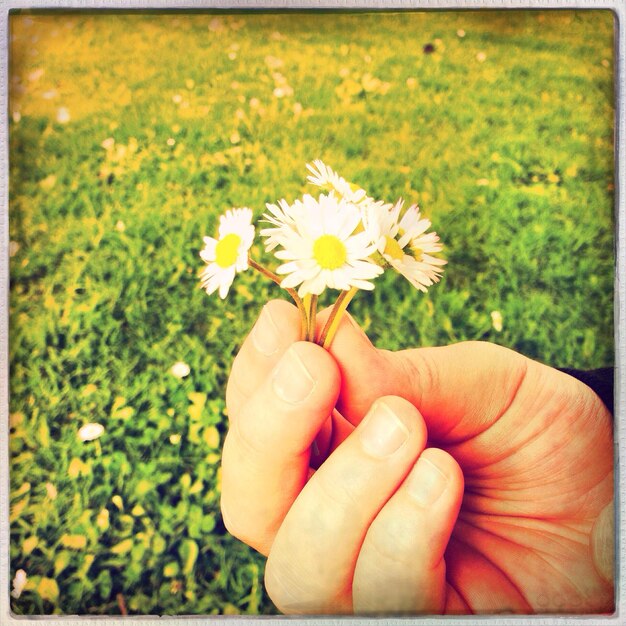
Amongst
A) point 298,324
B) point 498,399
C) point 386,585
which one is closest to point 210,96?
point 298,324

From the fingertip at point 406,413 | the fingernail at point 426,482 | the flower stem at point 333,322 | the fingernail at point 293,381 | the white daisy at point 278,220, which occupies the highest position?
the white daisy at point 278,220

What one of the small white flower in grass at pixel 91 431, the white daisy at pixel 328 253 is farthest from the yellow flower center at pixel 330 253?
the small white flower in grass at pixel 91 431

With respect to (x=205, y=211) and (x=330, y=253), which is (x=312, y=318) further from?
(x=205, y=211)

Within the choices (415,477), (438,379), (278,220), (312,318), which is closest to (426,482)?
(415,477)

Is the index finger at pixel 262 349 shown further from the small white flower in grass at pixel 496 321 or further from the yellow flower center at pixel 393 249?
the small white flower in grass at pixel 496 321

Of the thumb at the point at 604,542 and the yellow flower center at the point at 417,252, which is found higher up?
the yellow flower center at the point at 417,252

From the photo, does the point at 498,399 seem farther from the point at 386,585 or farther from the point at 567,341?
the point at 386,585

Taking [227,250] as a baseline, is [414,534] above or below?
below
